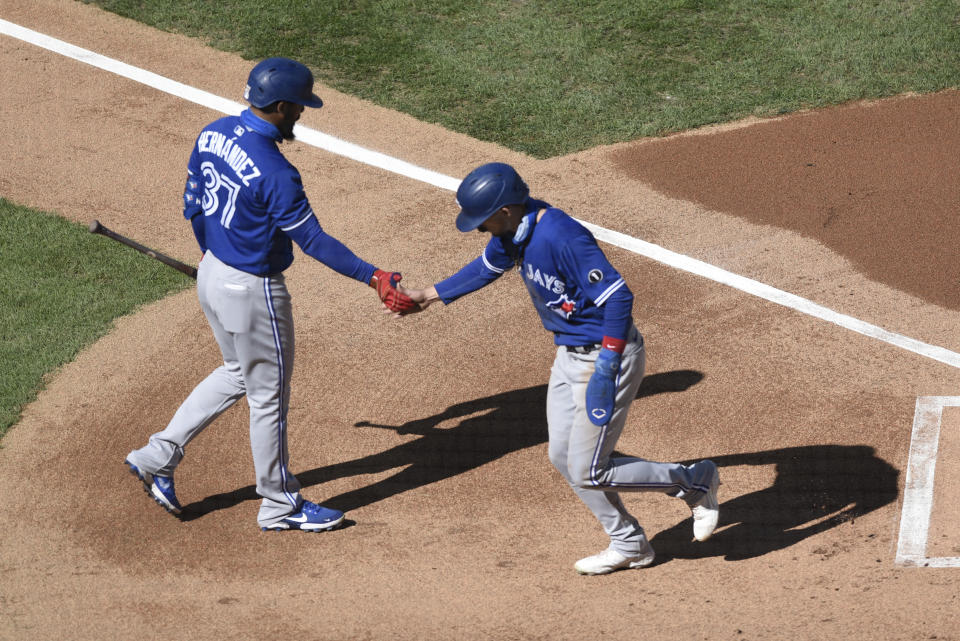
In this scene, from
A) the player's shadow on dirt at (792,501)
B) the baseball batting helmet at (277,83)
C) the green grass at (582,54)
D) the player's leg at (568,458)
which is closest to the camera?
the player's leg at (568,458)

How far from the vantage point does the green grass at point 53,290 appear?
700cm

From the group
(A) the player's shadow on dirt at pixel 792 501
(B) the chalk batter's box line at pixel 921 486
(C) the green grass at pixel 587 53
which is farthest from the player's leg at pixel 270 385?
(C) the green grass at pixel 587 53

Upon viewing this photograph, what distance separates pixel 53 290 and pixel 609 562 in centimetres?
461

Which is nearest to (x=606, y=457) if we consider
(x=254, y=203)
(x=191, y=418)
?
(x=254, y=203)

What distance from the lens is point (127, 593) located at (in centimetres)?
528

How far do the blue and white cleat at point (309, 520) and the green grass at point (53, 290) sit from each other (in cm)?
204

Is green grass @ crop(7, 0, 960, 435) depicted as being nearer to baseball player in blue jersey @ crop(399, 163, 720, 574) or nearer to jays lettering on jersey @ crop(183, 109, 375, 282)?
jays lettering on jersey @ crop(183, 109, 375, 282)

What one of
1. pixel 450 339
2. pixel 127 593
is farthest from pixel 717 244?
pixel 127 593

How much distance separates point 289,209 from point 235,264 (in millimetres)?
429

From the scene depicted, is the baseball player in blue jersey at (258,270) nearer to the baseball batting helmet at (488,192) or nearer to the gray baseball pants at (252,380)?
the gray baseball pants at (252,380)

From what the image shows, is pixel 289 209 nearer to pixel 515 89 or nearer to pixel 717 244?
pixel 717 244

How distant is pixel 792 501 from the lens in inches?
223

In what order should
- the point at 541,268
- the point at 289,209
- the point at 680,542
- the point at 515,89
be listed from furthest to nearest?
the point at 515,89
the point at 680,542
the point at 289,209
the point at 541,268

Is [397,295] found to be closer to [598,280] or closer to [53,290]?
[598,280]
